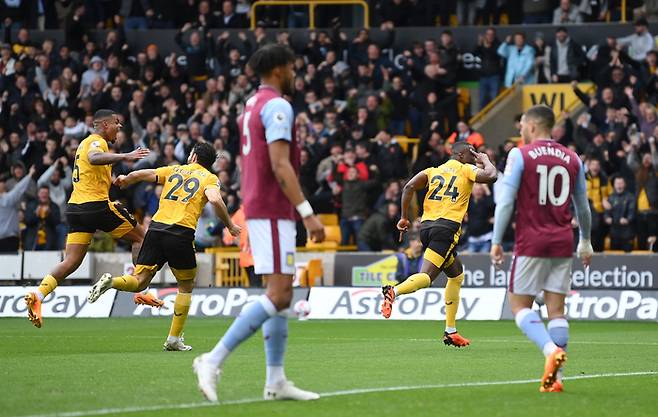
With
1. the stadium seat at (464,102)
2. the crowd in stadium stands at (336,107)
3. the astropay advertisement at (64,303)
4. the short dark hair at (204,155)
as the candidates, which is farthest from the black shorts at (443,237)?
the stadium seat at (464,102)

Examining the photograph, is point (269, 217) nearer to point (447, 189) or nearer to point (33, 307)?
point (33, 307)

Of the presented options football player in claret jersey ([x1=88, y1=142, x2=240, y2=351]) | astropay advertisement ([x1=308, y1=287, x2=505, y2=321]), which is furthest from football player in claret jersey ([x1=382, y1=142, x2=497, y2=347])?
astropay advertisement ([x1=308, y1=287, x2=505, y2=321])

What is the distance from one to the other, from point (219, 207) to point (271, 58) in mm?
5416

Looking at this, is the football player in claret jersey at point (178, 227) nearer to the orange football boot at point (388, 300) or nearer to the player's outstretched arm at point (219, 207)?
the player's outstretched arm at point (219, 207)

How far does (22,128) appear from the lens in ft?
104

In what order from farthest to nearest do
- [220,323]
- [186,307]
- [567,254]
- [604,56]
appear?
[604,56] → [220,323] → [186,307] → [567,254]

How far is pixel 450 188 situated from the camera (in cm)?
1673

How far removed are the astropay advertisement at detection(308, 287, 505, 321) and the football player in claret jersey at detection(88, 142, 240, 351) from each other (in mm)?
8102

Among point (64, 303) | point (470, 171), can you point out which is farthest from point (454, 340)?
point (64, 303)

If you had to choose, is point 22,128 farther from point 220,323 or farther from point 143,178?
point 143,178

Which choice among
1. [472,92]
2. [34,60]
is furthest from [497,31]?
[34,60]

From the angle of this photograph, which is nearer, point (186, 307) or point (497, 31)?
point (186, 307)

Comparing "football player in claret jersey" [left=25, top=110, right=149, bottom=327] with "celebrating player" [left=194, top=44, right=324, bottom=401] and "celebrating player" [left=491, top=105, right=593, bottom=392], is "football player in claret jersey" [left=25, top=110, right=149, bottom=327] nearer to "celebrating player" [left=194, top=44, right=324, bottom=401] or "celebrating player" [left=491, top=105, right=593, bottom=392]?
"celebrating player" [left=194, top=44, right=324, bottom=401]

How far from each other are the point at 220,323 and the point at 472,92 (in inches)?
491
